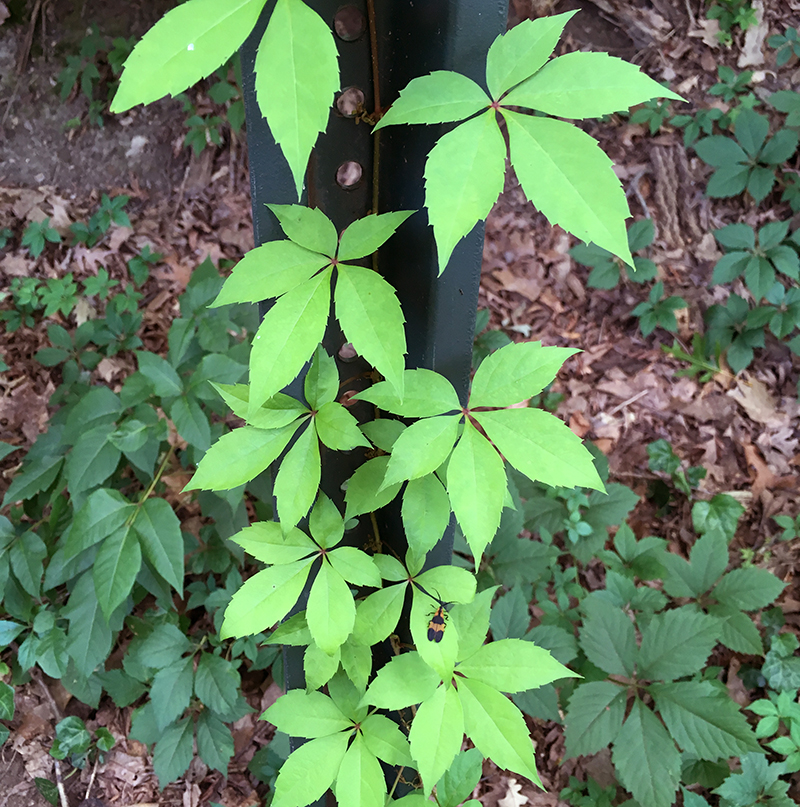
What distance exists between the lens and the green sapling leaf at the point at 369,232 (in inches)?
27.9

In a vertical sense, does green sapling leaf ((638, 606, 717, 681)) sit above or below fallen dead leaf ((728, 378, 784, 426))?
above

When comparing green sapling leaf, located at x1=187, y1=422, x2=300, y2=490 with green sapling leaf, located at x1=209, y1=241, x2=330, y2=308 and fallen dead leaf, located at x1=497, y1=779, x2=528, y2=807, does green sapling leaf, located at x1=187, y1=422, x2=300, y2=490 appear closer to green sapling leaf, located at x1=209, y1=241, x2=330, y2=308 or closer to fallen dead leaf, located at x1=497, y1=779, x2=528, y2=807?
green sapling leaf, located at x1=209, y1=241, x2=330, y2=308

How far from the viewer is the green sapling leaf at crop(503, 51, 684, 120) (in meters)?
0.58

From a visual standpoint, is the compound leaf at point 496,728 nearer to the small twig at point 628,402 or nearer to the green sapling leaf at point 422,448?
the green sapling leaf at point 422,448

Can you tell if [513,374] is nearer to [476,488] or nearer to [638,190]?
[476,488]

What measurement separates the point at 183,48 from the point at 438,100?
24 centimetres

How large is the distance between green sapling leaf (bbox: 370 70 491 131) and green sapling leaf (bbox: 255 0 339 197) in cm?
10

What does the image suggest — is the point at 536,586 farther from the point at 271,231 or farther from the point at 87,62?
the point at 87,62

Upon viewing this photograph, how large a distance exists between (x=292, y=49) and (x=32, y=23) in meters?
4.04

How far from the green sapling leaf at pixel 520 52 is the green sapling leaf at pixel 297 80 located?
183 millimetres

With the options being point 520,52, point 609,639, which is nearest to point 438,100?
point 520,52

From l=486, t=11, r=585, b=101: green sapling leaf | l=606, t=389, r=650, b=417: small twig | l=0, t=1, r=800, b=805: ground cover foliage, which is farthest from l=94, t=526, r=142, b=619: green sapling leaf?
l=606, t=389, r=650, b=417: small twig

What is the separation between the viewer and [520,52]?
2.01ft

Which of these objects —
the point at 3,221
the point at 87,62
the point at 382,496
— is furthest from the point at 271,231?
the point at 87,62
